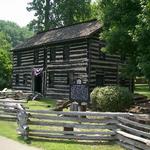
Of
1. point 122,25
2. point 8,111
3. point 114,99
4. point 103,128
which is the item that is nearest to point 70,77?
point 114,99

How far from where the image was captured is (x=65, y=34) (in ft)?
120

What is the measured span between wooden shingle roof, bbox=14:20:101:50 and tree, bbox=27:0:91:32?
1209 cm

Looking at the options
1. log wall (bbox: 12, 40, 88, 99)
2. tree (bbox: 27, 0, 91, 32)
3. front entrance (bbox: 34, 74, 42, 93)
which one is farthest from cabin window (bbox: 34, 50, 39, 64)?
tree (bbox: 27, 0, 91, 32)

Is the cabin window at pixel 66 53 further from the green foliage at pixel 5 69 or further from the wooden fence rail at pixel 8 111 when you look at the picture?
the green foliage at pixel 5 69

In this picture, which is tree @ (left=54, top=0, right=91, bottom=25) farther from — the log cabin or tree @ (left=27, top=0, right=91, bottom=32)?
the log cabin

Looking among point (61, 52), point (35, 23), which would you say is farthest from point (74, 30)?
point (35, 23)

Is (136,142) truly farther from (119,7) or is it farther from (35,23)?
(35,23)

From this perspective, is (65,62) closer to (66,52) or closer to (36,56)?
(66,52)

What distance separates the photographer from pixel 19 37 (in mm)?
174750

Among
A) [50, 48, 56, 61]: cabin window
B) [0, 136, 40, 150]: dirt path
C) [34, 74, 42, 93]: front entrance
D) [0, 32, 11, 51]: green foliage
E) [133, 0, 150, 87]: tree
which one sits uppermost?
[0, 32, 11, 51]: green foliage

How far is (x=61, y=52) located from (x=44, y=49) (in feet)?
10.2

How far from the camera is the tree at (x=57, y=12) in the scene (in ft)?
180

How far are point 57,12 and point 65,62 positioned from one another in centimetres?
2187

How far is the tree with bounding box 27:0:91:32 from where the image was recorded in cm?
5475
